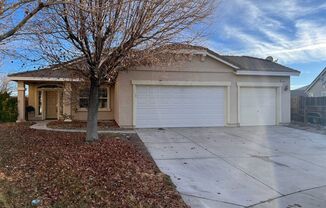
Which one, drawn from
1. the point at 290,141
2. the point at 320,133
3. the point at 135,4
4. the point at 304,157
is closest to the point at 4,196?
the point at 135,4

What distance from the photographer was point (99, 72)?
9219mm

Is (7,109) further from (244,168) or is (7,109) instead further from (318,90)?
(318,90)

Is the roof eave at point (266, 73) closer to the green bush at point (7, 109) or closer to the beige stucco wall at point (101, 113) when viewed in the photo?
the beige stucco wall at point (101, 113)

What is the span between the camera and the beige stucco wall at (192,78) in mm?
14279

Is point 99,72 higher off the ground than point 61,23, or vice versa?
point 61,23

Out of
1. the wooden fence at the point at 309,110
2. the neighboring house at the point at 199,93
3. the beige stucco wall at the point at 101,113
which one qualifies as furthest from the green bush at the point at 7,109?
the wooden fence at the point at 309,110

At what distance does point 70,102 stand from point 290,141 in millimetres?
12144

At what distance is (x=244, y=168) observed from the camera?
704cm

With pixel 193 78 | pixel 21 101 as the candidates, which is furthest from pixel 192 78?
pixel 21 101

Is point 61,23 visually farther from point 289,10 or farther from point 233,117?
point 233,117

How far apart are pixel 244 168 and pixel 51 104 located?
53.8 ft

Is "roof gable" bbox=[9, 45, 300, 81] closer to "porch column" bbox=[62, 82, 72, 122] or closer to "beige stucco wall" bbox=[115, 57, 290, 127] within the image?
"beige stucco wall" bbox=[115, 57, 290, 127]

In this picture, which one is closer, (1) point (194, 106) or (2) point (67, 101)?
(1) point (194, 106)

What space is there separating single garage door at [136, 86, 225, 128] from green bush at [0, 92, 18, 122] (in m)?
8.43
